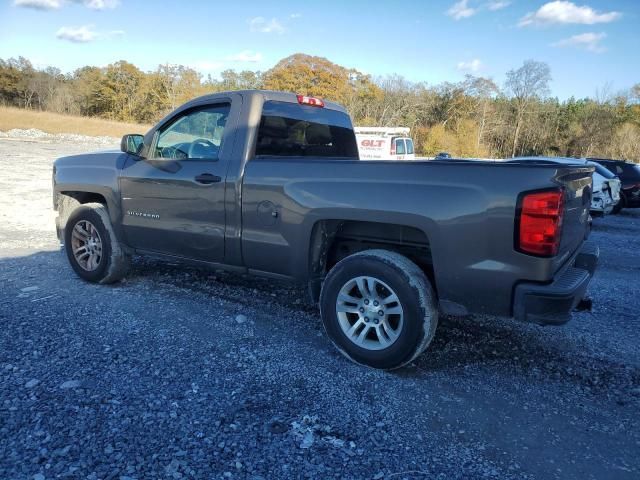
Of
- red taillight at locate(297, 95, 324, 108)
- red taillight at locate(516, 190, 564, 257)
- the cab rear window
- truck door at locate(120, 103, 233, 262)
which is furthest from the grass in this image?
red taillight at locate(516, 190, 564, 257)

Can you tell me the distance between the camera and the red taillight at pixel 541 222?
9.52 ft

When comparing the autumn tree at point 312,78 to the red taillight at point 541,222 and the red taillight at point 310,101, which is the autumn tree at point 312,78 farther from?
the red taillight at point 541,222

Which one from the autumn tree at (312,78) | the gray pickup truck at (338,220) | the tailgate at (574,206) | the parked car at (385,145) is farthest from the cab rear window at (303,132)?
the autumn tree at (312,78)

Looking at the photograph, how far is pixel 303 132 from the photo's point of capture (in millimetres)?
4656

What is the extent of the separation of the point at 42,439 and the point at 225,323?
6.14 ft

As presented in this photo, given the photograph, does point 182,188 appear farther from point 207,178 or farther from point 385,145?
point 385,145

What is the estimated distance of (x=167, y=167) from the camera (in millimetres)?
4527

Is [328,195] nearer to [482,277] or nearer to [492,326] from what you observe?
[482,277]

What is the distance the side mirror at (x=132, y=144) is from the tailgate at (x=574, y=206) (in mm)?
3765

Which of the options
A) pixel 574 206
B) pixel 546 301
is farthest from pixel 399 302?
pixel 574 206

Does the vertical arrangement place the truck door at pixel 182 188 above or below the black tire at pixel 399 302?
above

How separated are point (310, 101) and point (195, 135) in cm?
114

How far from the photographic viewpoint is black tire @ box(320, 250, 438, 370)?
130 inches

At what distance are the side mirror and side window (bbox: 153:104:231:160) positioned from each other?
20 centimetres
